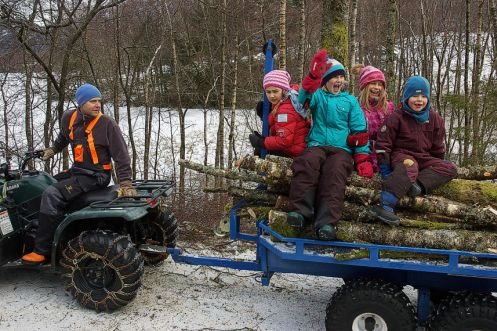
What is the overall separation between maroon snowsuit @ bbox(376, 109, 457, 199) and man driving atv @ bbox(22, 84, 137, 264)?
2524 mm

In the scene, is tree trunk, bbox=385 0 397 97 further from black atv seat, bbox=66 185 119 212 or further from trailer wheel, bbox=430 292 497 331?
black atv seat, bbox=66 185 119 212

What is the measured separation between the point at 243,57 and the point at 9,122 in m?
8.46

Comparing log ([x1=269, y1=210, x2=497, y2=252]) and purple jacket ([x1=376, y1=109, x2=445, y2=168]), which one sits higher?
purple jacket ([x1=376, y1=109, x2=445, y2=168])

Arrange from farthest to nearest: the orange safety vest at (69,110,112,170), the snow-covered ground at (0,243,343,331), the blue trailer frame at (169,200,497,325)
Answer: the orange safety vest at (69,110,112,170)
the snow-covered ground at (0,243,343,331)
the blue trailer frame at (169,200,497,325)

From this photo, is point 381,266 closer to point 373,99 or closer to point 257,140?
point 257,140

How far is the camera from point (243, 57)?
53.1 feet

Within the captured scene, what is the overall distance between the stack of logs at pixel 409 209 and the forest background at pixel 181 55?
138 inches

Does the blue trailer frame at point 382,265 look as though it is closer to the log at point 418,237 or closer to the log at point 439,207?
the log at point 418,237

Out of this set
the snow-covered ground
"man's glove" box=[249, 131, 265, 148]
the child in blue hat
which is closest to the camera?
the child in blue hat

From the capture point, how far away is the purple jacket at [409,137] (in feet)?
12.6

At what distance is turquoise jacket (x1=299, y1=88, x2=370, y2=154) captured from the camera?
12.5 ft

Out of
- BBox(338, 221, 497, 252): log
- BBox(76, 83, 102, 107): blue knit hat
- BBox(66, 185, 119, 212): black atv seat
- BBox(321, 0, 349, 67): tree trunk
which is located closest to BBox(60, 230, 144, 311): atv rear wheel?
BBox(66, 185, 119, 212): black atv seat

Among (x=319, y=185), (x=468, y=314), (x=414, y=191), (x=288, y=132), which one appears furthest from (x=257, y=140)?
(x=468, y=314)

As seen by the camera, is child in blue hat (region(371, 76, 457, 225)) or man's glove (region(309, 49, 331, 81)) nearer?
child in blue hat (region(371, 76, 457, 225))
